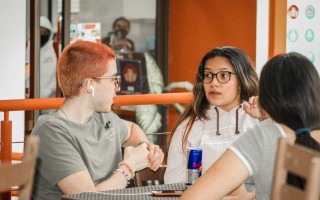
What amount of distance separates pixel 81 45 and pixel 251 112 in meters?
0.91

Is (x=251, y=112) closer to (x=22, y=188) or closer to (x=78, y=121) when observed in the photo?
(x=78, y=121)

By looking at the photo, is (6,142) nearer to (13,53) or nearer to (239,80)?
(239,80)

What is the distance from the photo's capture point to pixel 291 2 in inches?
318

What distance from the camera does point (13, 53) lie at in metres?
7.16

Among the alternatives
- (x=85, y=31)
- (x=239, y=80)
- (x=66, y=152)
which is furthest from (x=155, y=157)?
(x=85, y=31)

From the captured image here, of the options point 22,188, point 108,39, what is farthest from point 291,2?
point 22,188

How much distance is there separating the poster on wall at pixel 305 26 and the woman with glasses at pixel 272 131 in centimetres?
507

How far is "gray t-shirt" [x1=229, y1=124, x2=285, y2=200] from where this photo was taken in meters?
2.93

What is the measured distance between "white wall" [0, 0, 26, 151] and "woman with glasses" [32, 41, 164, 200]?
119 inches

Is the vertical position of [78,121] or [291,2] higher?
[291,2]

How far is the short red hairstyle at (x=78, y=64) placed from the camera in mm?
4039

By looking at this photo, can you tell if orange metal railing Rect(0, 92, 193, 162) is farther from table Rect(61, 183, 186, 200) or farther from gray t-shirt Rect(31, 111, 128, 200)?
table Rect(61, 183, 186, 200)

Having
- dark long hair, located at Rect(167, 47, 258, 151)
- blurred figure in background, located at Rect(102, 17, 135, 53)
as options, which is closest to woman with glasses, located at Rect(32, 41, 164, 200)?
dark long hair, located at Rect(167, 47, 258, 151)

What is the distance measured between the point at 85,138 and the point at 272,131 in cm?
124
